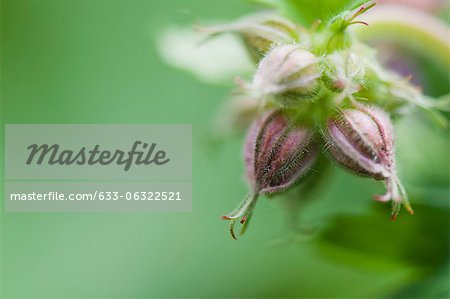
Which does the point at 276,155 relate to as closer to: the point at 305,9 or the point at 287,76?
the point at 287,76

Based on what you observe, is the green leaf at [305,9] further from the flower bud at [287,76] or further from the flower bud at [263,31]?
the flower bud at [287,76]

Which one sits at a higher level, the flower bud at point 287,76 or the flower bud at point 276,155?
the flower bud at point 287,76

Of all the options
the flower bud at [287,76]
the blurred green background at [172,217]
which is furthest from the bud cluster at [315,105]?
the blurred green background at [172,217]

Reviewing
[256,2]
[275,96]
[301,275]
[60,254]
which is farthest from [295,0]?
[60,254]

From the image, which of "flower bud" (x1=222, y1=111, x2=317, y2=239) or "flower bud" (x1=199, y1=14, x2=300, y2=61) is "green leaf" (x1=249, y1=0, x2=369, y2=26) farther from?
"flower bud" (x1=222, y1=111, x2=317, y2=239)

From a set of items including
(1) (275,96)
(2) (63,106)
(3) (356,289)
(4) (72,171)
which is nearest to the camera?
(1) (275,96)

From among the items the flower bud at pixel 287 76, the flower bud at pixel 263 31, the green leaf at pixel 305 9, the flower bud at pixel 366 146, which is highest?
the green leaf at pixel 305 9

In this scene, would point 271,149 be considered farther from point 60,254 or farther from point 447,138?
point 60,254

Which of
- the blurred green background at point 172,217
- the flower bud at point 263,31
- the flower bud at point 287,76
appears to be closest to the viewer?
the flower bud at point 287,76
